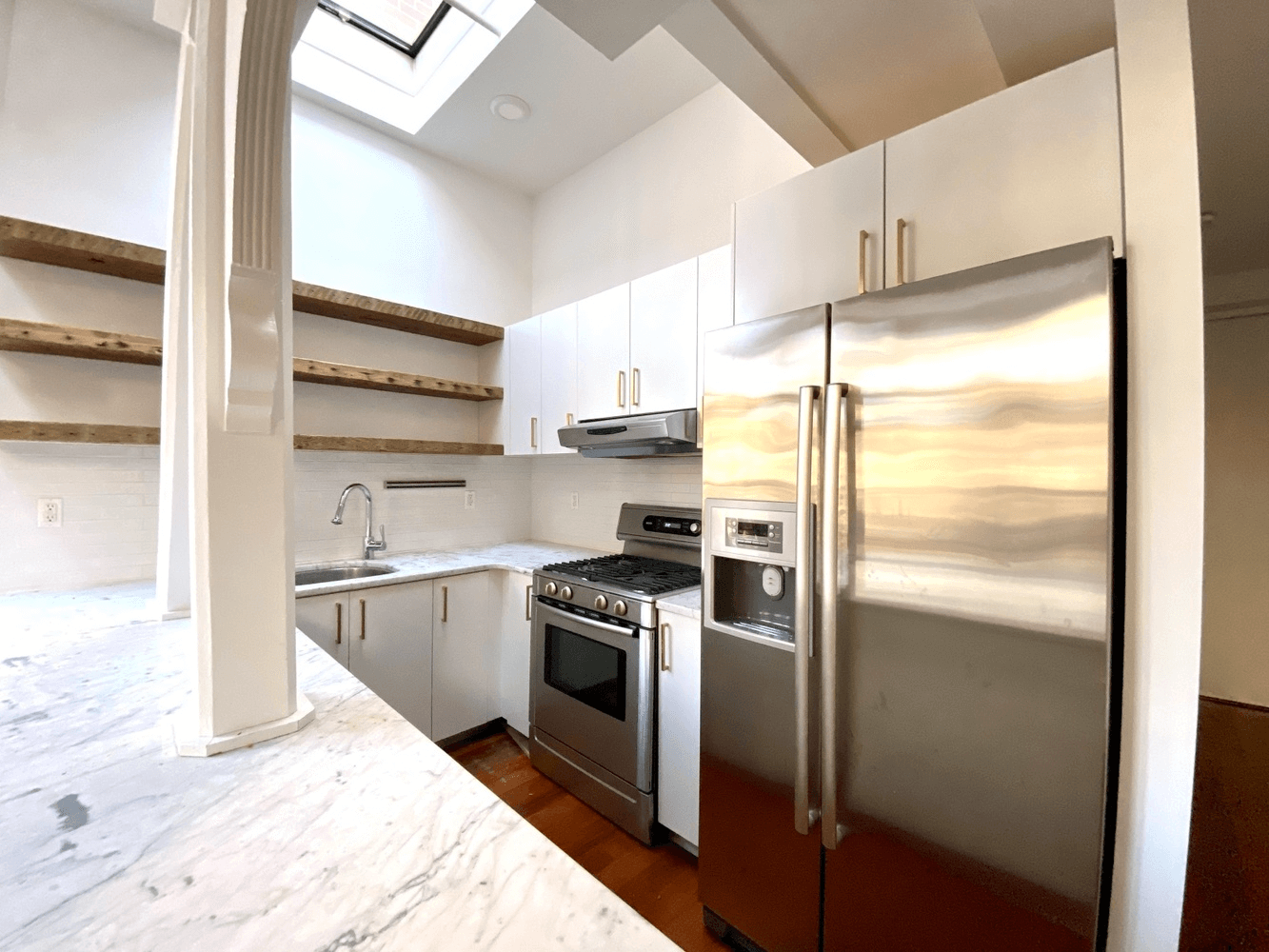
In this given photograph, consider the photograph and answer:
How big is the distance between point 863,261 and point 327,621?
2.36m

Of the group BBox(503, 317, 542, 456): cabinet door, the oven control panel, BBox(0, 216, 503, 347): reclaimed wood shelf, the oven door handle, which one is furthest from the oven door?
BBox(0, 216, 503, 347): reclaimed wood shelf

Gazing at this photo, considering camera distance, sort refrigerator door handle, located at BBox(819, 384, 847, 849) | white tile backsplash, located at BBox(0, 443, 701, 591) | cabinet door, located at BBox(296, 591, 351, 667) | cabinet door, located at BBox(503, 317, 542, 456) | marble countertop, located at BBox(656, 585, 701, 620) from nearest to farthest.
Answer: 1. refrigerator door handle, located at BBox(819, 384, 847, 849)
2. marble countertop, located at BBox(656, 585, 701, 620)
3. white tile backsplash, located at BBox(0, 443, 701, 591)
4. cabinet door, located at BBox(296, 591, 351, 667)
5. cabinet door, located at BBox(503, 317, 542, 456)

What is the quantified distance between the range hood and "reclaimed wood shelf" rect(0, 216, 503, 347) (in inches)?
38.8

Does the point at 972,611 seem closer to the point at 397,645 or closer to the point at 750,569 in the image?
the point at 750,569

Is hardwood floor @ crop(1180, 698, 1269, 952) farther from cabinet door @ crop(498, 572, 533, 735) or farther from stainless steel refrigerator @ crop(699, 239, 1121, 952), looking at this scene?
cabinet door @ crop(498, 572, 533, 735)

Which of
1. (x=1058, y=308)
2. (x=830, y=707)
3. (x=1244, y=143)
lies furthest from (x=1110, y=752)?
(x=1244, y=143)

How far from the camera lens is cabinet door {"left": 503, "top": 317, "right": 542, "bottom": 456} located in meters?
2.91

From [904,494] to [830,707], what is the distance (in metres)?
0.54

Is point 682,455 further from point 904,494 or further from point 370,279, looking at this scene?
point 370,279

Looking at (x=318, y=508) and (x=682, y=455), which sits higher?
(x=682, y=455)

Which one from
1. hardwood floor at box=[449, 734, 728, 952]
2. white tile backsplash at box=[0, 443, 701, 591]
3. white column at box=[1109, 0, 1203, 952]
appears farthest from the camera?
white tile backsplash at box=[0, 443, 701, 591]

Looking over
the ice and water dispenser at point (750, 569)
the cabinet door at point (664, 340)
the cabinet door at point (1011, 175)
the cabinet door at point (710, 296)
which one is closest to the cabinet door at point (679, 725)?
the ice and water dispenser at point (750, 569)

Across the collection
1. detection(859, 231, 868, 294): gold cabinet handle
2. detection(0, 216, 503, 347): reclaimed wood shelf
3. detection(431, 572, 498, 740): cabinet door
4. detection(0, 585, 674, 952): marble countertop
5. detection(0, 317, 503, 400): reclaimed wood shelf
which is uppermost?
detection(0, 216, 503, 347): reclaimed wood shelf

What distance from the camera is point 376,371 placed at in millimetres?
2627
